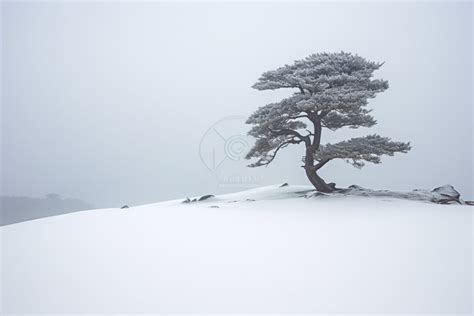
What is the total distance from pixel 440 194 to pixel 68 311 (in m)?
8.86

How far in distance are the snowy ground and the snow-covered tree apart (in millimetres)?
2852

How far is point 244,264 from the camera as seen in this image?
11.8 ft

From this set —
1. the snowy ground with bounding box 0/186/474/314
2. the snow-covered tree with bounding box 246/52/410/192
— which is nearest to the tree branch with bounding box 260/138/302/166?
the snow-covered tree with bounding box 246/52/410/192

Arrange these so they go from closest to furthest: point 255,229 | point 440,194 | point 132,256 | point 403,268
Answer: point 403,268 → point 132,256 → point 255,229 → point 440,194

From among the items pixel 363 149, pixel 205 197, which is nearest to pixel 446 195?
pixel 363 149

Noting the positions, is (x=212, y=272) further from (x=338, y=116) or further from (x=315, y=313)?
Answer: (x=338, y=116)

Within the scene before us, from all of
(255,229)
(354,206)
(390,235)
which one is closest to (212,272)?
(255,229)

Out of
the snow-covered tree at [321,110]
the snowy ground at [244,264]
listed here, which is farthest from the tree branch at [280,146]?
the snowy ground at [244,264]

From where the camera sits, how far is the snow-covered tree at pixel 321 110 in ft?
26.7

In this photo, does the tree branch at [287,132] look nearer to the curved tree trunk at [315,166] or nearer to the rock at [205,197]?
the curved tree trunk at [315,166]

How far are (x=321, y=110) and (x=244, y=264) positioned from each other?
20.8 feet

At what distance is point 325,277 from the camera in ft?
10.6

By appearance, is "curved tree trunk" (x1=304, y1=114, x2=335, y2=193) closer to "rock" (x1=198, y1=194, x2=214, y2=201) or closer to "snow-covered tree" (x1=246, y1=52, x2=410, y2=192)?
"snow-covered tree" (x1=246, y1=52, x2=410, y2=192)

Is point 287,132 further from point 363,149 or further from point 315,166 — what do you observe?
point 363,149
